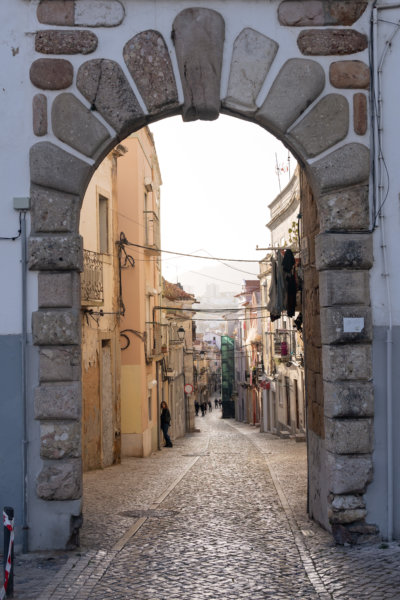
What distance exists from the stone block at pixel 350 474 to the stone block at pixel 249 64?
3.52m

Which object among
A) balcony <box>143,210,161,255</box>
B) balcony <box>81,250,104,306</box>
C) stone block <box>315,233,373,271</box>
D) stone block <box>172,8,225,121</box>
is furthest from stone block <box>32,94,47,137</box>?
balcony <box>143,210,161,255</box>

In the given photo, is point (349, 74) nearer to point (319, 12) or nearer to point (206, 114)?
point (319, 12)

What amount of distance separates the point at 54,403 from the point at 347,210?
3.35 m

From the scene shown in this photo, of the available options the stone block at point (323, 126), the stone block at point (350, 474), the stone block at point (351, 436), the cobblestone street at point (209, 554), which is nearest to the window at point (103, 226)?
the cobblestone street at point (209, 554)

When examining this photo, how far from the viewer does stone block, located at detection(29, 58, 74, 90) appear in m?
8.16

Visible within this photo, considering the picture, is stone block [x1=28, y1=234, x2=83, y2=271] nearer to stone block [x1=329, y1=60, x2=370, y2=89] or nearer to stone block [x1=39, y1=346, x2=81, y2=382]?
stone block [x1=39, y1=346, x2=81, y2=382]

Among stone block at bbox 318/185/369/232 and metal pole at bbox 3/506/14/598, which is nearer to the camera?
metal pole at bbox 3/506/14/598

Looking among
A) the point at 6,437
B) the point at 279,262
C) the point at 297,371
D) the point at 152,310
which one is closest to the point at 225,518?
the point at 6,437

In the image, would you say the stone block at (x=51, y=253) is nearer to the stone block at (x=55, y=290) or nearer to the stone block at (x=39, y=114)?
the stone block at (x=55, y=290)

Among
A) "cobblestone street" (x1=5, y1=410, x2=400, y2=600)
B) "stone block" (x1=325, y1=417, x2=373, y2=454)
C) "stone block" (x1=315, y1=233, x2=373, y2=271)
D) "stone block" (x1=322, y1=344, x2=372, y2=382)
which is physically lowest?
"cobblestone street" (x1=5, y1=410, x2=400, y2=600)

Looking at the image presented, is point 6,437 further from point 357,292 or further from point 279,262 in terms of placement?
point 279,262

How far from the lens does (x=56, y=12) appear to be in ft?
26.7

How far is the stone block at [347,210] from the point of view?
821cm

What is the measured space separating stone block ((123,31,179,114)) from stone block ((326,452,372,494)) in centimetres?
385
